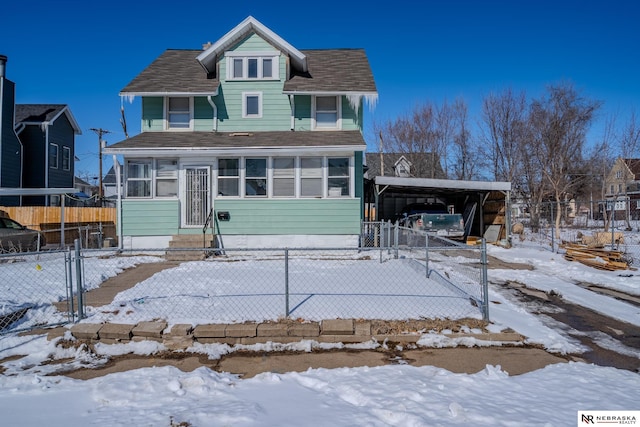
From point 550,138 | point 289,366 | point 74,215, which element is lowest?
point 289,366

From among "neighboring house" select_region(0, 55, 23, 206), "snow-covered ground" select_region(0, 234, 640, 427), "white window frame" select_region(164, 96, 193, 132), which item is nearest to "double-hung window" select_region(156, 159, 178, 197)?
"white window frame" select_region(164, 96, 193, 132)

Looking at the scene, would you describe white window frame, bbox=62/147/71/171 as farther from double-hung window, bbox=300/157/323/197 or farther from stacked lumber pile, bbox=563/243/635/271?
stacked lumber pile, bbox=563/243/635/271

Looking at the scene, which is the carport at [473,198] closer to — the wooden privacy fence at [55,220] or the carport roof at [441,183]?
the carport roof at [441,183]

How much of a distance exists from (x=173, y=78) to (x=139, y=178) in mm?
4569

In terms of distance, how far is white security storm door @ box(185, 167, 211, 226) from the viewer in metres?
13.7

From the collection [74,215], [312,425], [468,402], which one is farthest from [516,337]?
[74,215]

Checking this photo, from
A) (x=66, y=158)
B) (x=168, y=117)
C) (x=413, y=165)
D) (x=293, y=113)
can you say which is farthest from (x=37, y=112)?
(x=413, y=165)

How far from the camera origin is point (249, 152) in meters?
13.1

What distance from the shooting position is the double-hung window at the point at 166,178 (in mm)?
13703

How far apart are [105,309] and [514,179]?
2734 centimetres

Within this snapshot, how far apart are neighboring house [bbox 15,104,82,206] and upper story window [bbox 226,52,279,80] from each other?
1773 cm

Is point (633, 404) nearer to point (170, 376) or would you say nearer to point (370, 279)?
point (170, 376)

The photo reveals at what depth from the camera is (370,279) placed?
8680mm

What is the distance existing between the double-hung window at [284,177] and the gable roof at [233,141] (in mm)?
721
